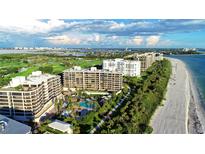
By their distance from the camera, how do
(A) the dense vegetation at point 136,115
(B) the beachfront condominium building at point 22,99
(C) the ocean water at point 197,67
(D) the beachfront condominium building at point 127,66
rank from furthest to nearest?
1. (C) the ocean water at point 197,67
2. (D) the beachfront condominium building at point 127,66
3. (B) the beachfront condominium building at point 22,99
4. (A) the dense vegetation at point 136,115

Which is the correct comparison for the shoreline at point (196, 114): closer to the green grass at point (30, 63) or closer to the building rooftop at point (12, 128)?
the building rooftop at point (12, 128)

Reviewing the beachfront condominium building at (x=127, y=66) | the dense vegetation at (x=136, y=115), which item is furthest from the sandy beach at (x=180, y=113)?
the beachfront condominium building at (x=127, y=66)

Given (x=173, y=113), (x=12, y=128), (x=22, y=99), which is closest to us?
(x=12, y=128)

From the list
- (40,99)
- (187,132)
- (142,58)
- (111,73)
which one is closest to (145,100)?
(187,132)

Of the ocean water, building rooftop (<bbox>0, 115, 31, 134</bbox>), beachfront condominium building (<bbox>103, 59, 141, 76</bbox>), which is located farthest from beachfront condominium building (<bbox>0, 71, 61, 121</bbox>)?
the ocean water

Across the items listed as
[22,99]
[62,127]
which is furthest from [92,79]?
[62,127]

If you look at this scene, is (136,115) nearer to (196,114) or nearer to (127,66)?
(196,114)
